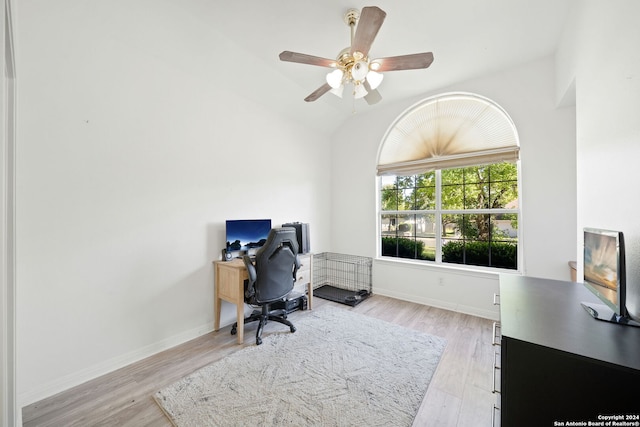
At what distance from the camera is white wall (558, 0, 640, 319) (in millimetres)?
1178

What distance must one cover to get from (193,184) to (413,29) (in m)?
2.61

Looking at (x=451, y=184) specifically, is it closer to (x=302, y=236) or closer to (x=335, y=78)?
(x=302, y=236)

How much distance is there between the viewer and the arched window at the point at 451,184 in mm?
3004

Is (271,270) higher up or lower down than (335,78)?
lower down

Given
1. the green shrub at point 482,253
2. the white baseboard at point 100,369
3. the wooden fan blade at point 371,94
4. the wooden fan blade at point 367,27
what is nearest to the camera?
the wooden fan blade at point 367,27

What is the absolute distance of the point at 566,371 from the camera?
84cm

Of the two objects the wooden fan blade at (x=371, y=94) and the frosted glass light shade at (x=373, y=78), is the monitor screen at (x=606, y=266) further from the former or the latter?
the wooden fan blade at (x=371, y=94)

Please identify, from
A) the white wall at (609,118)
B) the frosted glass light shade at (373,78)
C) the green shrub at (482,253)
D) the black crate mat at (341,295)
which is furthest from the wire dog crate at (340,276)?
the frosted glass light shade at (373,78)

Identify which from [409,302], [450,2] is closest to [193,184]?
[450,2]

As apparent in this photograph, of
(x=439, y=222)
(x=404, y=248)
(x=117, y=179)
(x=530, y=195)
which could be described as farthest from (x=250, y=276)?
(x=530, y=195)

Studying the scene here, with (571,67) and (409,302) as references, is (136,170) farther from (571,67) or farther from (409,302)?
(571,67)

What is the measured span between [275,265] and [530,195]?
294 centimetres

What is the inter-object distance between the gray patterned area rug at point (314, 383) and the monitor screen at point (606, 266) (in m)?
1.21

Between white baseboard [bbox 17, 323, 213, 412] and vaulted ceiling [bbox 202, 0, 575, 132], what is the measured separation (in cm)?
285
